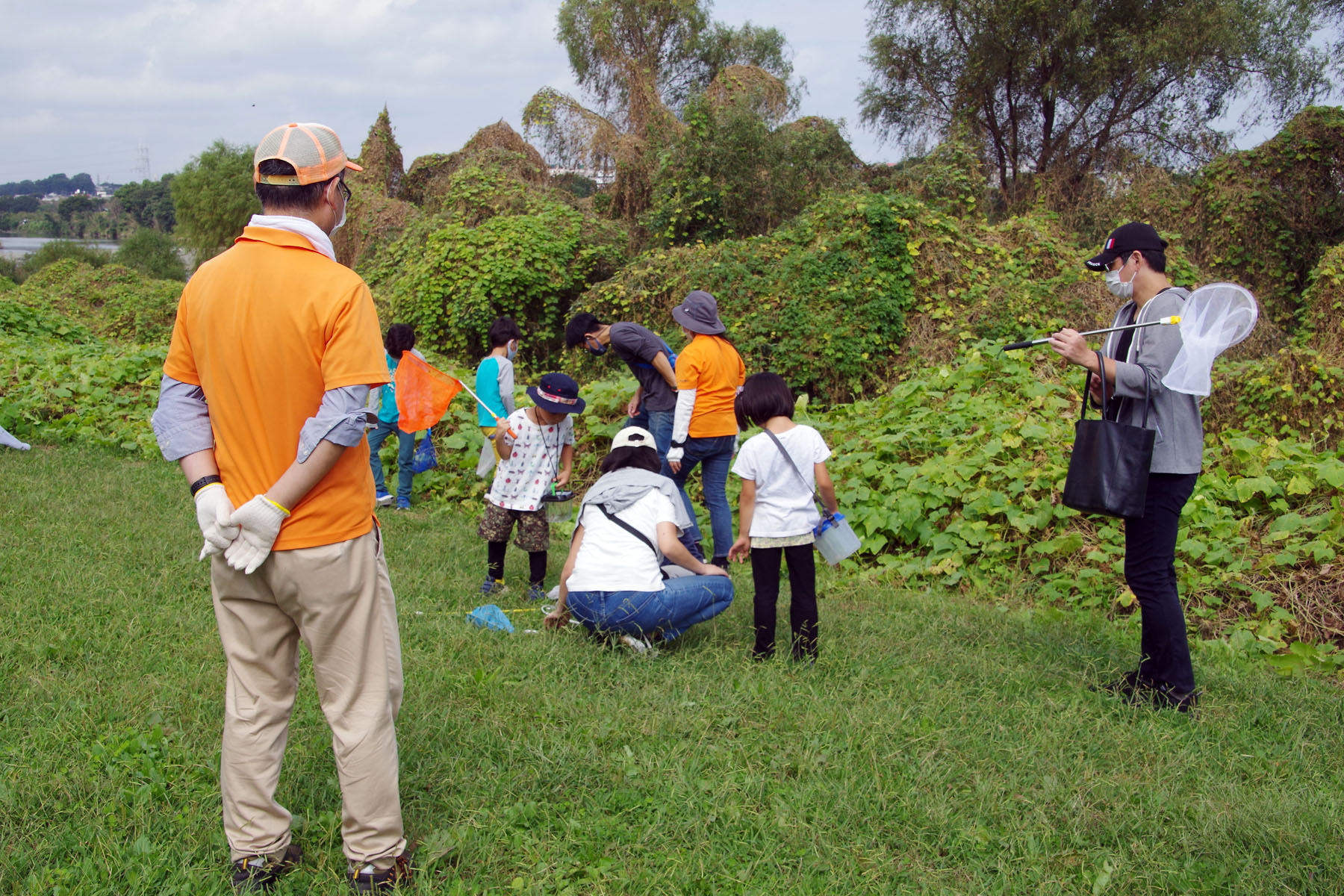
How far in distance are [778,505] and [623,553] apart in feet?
2.49

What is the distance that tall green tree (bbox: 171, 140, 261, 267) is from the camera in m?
35.9

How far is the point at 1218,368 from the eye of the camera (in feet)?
27.3

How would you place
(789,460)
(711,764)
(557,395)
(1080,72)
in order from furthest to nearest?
1. (1080,72)
2. (557,395)
3. (789,460)
4. (711,764)

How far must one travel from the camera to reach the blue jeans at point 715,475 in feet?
20.4

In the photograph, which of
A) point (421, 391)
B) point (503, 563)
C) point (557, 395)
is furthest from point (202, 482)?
point (503, 563)

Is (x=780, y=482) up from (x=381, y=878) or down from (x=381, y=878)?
up

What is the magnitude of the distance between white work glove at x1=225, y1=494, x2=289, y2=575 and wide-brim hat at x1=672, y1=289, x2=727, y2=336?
13.4 feet

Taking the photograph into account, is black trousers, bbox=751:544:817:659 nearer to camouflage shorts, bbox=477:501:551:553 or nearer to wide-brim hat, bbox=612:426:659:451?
wide-brim hat, bbox=612:426:659:451

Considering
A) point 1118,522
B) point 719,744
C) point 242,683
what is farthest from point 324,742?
point 1118,522

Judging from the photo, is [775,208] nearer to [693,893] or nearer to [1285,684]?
[1285,684]

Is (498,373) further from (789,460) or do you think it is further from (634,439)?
(789,460)

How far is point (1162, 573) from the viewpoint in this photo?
3867 millimetres

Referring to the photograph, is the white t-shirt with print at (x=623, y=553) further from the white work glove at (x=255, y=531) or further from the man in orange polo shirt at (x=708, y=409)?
the white work glove at (x=255, y=531)

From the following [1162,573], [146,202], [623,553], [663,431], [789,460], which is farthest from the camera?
[146,202]
